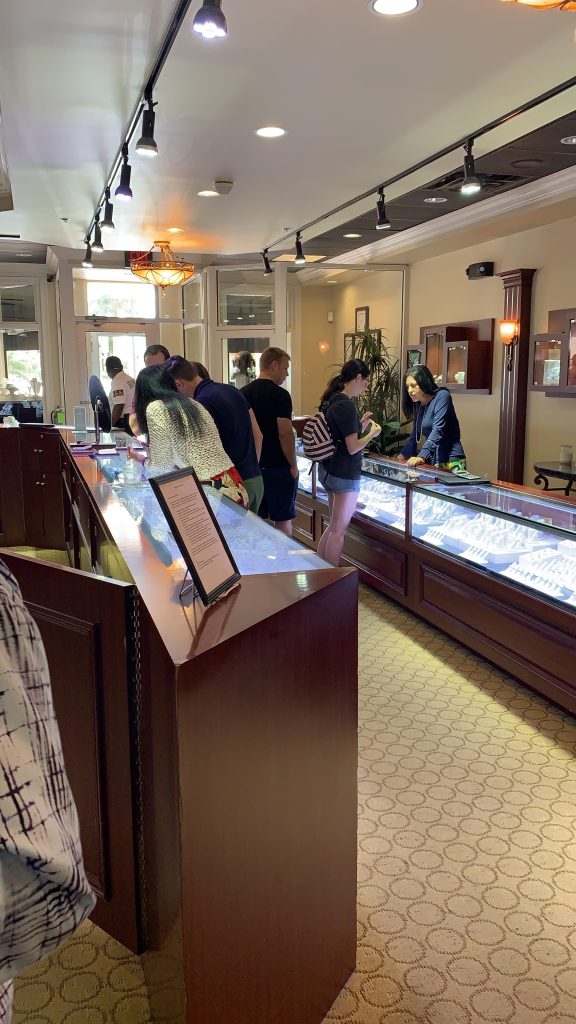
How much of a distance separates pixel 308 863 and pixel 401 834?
3.42 ft

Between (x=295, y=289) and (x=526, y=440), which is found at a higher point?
(x=295, y=289)

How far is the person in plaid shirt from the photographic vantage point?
2.38 feet

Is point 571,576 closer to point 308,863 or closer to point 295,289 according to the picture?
point 308,863

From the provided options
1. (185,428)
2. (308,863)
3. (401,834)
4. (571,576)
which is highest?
(185,428)

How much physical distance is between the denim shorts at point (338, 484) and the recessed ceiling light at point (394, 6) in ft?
8.51

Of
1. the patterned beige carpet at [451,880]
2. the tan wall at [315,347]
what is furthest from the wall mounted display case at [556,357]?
the tan wall at [315,347]

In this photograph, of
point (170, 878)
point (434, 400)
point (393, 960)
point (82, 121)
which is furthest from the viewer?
point (434, 400)

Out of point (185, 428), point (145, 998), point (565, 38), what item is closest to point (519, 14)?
point (565, 38)

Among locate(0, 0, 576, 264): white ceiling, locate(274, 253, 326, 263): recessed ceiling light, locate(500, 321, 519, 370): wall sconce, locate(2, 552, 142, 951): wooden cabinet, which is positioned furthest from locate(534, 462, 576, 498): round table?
locate(2, 552, 142, 951): wooden cabinet

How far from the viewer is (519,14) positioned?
319cm

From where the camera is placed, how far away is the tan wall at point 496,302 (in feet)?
24.3

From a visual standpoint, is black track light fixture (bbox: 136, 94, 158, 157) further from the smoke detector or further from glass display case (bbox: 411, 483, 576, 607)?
glass display case (bbox: 411, 483, 576, 607)

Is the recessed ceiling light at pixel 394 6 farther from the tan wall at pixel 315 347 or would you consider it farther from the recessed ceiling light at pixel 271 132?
the tan wall at pixel 315 347

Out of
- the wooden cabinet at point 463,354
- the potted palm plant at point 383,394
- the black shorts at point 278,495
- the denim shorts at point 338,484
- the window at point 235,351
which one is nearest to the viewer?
the denim shorts at point 338,484
